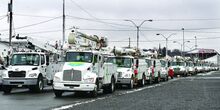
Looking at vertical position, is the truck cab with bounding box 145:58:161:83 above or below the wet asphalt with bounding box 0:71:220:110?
above

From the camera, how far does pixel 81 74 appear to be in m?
22.2

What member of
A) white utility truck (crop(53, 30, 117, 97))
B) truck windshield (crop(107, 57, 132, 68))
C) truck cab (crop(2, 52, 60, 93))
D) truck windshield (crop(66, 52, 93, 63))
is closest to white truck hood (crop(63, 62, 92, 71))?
white utility truck (crop(53, 30, 117, 97))

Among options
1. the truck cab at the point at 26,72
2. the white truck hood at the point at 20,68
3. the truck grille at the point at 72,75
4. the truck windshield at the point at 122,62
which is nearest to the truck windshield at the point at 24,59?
the truck cab at the point at 26,72

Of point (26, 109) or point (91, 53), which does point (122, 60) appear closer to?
point (91, 53)

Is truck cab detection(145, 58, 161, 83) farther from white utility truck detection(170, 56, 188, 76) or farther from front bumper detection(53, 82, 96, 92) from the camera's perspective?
white utility truck detection(170, 56, 188, 76)

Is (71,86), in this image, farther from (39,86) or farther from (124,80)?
(124,80)

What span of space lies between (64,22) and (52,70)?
70.0 feet

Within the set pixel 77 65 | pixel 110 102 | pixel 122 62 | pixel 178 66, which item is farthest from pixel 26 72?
pixel 178 66

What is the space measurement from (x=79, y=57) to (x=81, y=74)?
1358 mm

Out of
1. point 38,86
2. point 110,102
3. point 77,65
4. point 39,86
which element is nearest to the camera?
point 110,102

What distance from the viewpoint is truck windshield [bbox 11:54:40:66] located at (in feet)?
83.6

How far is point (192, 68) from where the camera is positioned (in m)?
80.2

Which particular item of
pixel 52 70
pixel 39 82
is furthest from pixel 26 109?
pixel 52 70

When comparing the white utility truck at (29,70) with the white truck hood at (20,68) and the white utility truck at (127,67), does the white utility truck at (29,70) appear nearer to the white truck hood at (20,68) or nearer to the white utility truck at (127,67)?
the white truck hood at (20,68)
